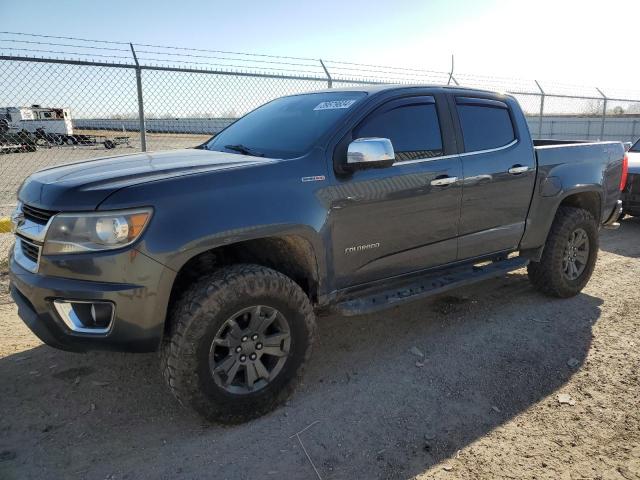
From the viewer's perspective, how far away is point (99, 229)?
2410 mm

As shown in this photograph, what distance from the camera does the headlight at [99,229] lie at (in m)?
2.40

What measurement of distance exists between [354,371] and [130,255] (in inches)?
70.9

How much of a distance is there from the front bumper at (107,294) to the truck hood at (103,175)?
299mm

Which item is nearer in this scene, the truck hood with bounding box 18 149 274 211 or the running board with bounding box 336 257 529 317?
the truck hood with bounding box 18 149 274 211

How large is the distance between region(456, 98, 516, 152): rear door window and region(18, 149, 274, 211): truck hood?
177cm

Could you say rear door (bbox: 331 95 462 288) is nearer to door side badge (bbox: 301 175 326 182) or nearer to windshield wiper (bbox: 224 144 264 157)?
door side badge (bbox: 301 175 326 182)

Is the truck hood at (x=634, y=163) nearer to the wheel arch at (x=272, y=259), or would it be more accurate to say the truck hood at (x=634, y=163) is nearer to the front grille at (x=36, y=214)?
the wheel arch at (x=272, y=259)

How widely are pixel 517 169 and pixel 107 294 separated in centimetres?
329

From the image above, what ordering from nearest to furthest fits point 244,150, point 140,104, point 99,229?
point 99,229 < point 244,150 < point 140,104

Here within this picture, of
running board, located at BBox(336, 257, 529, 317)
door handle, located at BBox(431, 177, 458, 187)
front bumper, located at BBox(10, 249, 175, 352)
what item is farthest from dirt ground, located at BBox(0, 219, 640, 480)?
door handle, located at BBox(431, 177, 458, 187)

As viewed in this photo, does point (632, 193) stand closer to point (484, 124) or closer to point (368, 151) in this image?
point (484, 124)

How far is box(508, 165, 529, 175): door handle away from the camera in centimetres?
406

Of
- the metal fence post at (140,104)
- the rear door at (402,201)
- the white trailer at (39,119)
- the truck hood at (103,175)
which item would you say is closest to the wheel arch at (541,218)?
the rear door at (402,201)

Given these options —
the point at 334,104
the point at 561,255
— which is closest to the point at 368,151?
the point at 334,104
